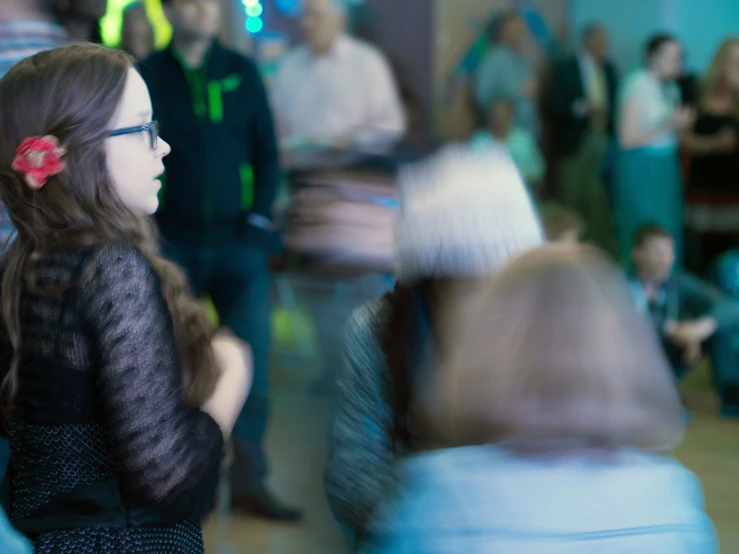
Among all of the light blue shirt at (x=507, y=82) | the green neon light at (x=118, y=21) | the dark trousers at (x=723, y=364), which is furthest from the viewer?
the light blue shirt at (x=507, y=82)

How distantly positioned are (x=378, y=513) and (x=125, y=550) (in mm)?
333

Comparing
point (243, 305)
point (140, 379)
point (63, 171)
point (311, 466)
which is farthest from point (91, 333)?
point (311, 466)

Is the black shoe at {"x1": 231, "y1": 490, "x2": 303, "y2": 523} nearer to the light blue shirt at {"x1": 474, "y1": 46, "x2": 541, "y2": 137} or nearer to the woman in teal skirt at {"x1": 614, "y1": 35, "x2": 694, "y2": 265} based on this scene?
the woman in teal skirt at {"x1": 614, "y1": 35, "x2": 694, "y2": 265}

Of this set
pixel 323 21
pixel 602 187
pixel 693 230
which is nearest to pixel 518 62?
pixel 602 187

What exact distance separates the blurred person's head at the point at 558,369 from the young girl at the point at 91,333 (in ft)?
1.18

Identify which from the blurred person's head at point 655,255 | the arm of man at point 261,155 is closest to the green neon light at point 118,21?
the arm of man at point 261,155

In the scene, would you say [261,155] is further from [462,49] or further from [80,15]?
[462,49]

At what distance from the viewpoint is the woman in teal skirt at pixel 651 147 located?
201 inches

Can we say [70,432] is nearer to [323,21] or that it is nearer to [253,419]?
[253,419]

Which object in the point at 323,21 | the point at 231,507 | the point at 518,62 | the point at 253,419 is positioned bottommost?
the point at 231,507

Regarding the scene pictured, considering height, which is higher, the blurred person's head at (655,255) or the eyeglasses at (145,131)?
the eyeglasses at (145,131)

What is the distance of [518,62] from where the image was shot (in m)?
6.14

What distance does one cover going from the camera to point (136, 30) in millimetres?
3426

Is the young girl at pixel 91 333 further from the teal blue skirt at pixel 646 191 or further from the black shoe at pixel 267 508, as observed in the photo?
the teal blue skirt at pixel 646 191
